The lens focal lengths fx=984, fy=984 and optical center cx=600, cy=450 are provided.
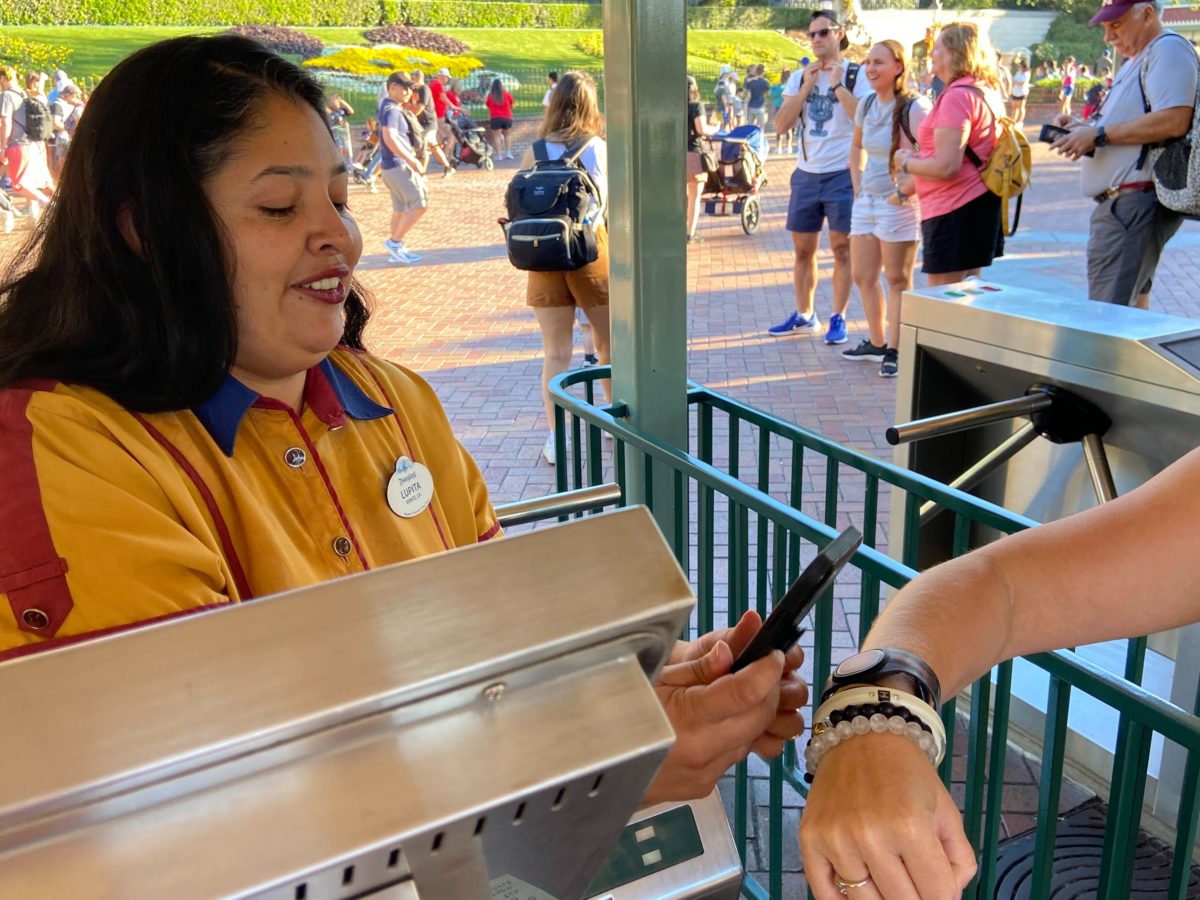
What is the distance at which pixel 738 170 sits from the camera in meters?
11.4

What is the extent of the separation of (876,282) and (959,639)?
17.2 ft

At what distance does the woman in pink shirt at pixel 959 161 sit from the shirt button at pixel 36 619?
4.82m

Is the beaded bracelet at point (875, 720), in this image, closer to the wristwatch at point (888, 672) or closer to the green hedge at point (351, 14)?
the wristwatch at point (888, 672)

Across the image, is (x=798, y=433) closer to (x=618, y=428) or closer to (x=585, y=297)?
(x=618, y=428)

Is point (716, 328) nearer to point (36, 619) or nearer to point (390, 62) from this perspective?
point (36, 619)

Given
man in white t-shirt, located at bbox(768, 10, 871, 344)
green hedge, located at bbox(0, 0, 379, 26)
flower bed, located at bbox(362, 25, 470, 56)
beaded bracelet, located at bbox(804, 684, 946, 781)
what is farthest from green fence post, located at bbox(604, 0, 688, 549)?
flower bed, located at bbox(362, 25, 470, 56)

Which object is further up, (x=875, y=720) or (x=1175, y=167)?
(x=1175, y=167)

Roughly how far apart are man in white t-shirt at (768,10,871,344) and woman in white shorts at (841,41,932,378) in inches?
9.2

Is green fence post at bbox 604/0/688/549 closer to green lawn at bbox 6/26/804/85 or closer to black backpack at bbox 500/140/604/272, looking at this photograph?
black backpack at bbox 500/140/604/272

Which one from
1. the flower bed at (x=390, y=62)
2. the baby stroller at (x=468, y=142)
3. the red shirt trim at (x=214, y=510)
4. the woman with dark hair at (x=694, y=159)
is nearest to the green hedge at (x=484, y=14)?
the flower bed at (x=390, y=62)

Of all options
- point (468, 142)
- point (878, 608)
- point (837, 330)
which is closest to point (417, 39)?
point (468, 142)

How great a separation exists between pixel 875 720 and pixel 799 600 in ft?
0.65

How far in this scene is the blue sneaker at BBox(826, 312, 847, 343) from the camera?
6586mm

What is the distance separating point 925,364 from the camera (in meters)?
2.84
